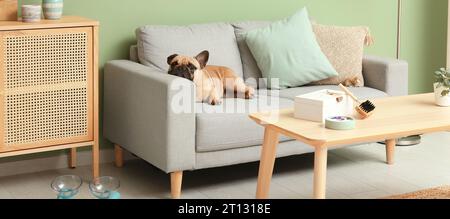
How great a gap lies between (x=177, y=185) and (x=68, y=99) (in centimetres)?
69

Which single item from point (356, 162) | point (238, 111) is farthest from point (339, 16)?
point (238, 111)

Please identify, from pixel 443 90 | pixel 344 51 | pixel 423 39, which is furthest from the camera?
pixel 423 39

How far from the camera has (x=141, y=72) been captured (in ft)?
13.1

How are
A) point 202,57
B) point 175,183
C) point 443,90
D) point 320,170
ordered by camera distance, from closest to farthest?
point 320,170 → point 443,90 → point 175,183 → point 202,57

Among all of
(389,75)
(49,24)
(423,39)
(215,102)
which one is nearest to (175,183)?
(215,102)

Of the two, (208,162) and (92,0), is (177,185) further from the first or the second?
(92,0)

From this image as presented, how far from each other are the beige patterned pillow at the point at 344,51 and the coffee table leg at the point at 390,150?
0.37 m

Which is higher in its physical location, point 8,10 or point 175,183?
point 8,10

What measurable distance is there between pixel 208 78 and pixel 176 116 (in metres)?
0.45

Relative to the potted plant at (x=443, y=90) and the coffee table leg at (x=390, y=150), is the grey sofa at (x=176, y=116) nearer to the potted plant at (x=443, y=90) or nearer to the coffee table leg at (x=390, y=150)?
the coffee table leg at (x=390, y=150)

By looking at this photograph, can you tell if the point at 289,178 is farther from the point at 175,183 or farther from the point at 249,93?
the point at 175,183

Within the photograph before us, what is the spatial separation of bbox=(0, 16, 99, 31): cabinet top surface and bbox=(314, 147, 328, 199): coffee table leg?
54.3 inches

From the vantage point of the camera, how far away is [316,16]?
5.11 metres

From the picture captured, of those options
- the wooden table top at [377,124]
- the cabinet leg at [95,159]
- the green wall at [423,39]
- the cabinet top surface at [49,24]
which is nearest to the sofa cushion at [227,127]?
the wooden table top at [377,124]
